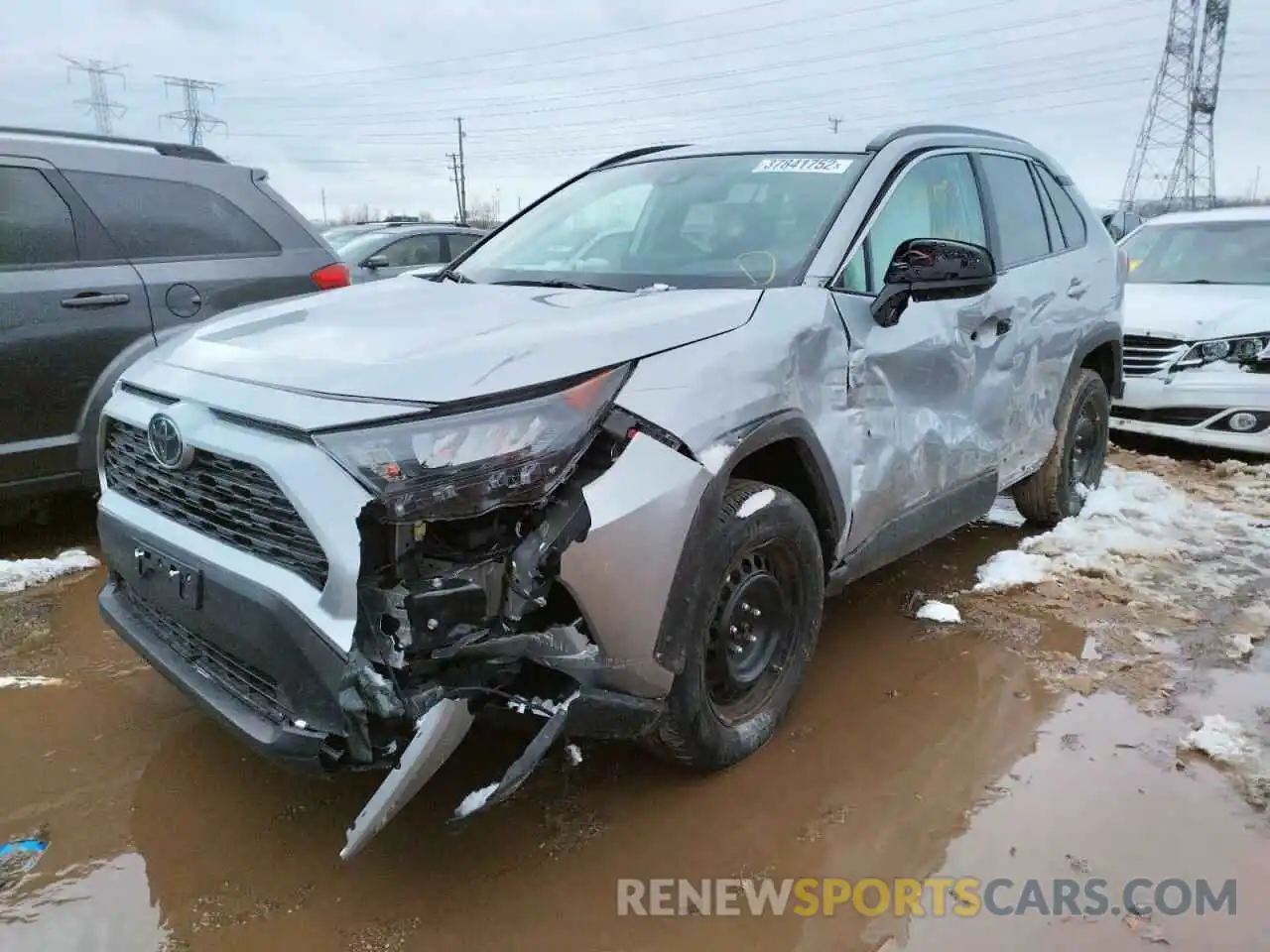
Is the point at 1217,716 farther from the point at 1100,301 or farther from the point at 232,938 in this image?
the point at 232,938

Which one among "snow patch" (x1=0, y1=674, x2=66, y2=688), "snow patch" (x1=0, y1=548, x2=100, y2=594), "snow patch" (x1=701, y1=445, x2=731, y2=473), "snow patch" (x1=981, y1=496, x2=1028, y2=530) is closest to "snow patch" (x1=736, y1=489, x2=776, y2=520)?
"snow patch" (x1=701, y1=445, x2=731, y2=473)

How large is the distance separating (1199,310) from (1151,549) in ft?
9.46

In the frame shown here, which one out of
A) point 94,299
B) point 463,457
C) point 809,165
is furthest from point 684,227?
point 94,299

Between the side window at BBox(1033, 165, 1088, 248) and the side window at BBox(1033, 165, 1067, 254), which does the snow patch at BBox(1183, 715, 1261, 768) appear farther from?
the side window at BBox(1033, 165, 1088, 248)

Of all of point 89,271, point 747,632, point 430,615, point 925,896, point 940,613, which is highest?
point 89,271

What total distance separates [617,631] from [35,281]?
3.56 meters

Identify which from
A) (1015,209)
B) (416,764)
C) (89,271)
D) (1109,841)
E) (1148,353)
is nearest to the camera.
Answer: (416,764)

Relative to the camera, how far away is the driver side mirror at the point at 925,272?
295 centimetres

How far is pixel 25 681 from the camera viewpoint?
130 inches

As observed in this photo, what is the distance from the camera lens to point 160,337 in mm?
4516

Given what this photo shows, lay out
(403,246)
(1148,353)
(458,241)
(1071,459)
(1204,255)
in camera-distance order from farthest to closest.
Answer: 1. (458,241)
2. (403,246)
3. (1204,255)
4. (1148,353)
5. (1071,459)

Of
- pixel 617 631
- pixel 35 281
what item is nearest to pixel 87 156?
pixel 35 281

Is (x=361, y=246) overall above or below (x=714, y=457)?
above

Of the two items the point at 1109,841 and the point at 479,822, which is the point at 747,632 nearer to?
the point at 479,822
